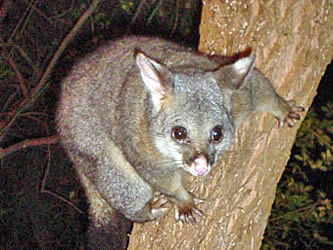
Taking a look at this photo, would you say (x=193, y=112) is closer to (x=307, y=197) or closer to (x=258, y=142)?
(x=258, y=142)

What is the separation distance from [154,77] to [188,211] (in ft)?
2.48

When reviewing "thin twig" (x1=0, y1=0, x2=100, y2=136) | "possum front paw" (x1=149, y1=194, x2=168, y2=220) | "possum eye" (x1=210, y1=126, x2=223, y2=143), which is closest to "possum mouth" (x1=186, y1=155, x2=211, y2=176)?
"possum eye" (x1=210, y1=126, x2=223, y2=143)

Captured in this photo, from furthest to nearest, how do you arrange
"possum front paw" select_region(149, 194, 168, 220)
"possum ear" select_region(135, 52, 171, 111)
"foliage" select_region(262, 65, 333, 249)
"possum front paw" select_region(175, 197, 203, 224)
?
"foliage" select_region(262, 65, 333, 249) → "possum front paw" select_region(149, 194, 168, 220) → "possum front paw" select_region(175, 197, 203, 224) → "possum ear" select_region(135, 52, 171, 111)

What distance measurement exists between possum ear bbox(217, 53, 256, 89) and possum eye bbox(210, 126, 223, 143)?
0.81 feet

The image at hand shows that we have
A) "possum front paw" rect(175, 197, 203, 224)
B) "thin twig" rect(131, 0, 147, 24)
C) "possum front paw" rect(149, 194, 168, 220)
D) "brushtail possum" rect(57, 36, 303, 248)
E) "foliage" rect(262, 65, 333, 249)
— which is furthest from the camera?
"foliage" rect(262, 65, 333, 249)

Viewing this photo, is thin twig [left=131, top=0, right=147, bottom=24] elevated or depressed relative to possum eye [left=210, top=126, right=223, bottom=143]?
depressed

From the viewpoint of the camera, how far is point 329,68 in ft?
18.1

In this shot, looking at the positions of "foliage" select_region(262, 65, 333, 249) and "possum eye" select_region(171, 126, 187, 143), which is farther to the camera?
"foliage" select_region(262, 65, 333, 249)

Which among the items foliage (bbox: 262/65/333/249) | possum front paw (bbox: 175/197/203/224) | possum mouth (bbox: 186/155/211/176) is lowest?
foliage (bbox: 262/65/333/249)

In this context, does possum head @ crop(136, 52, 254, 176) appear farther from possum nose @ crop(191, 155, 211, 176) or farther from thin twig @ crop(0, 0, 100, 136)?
thin twig @ crop(0, 0, 100, 136)

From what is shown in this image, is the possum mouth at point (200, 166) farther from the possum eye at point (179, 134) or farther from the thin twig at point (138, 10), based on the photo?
the thin twig at point (138, 10)

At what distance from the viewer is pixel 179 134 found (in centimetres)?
228

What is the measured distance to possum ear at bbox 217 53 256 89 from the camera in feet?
7.17

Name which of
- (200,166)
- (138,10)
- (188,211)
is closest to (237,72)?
(200,166)
